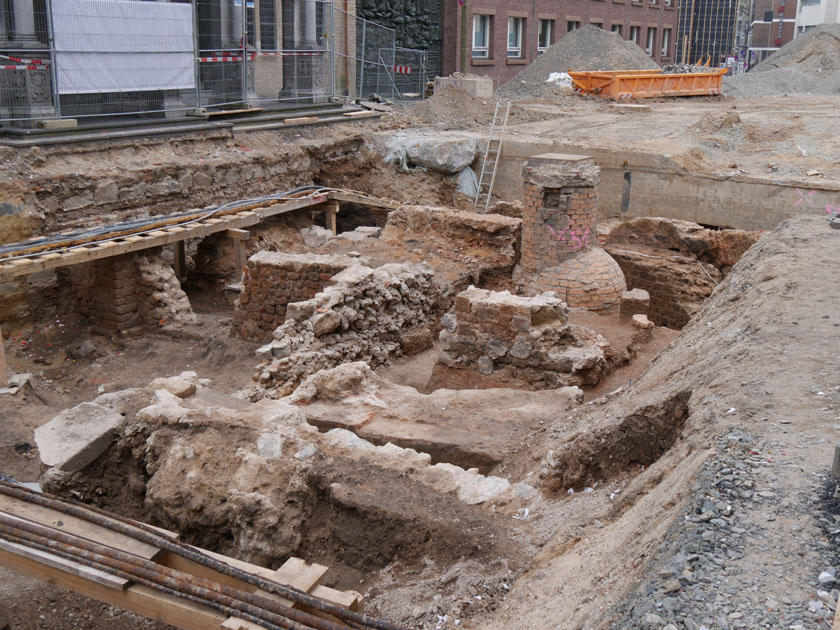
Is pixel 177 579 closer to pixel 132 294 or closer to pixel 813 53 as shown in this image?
pixel 132 294

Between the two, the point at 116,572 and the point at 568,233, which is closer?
the point at 116,572

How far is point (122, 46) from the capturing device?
42.0 feet

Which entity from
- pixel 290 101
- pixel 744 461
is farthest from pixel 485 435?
pixel 290 101

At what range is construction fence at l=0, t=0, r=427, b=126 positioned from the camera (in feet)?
38.8

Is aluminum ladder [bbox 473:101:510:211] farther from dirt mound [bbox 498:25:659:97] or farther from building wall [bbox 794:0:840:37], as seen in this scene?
building wall [bbox 794:0:840:37]

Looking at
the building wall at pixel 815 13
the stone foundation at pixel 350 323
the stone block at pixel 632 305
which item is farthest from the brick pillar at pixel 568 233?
the building wall at pixel 815 13

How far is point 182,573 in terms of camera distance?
10.9ft

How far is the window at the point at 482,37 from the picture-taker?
27455 millimetres

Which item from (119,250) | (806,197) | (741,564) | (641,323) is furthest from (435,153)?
(741,564)

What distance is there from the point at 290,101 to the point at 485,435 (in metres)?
13.9

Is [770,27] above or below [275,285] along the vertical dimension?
above

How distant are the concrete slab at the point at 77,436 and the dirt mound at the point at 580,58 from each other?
22.1 meters

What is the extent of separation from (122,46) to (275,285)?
234 inches

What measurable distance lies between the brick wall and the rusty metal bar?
18.4 feet
